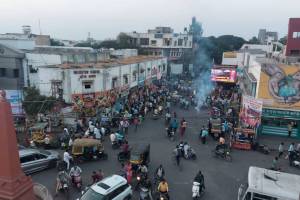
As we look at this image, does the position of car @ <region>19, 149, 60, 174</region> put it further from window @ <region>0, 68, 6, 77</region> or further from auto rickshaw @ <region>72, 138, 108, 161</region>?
window @ <region>0, 68, 6, 77</region>

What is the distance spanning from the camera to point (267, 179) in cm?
1216

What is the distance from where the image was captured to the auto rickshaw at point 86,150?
17688 mm

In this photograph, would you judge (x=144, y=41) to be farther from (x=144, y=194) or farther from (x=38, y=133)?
(x=144, y=194)

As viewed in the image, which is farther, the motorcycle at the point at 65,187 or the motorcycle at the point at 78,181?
the motorcycle at the point at 78,181

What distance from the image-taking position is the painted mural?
22.3 m

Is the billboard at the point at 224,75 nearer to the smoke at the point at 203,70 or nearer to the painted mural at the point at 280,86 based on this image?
the smoke at the point at 203,70

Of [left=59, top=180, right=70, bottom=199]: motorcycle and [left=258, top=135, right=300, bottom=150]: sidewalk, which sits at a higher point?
[left=59, top=180, right=70, bottom=199]: motorcycle

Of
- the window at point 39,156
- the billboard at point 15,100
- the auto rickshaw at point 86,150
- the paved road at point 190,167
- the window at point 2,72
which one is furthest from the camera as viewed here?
the window at point 2,72

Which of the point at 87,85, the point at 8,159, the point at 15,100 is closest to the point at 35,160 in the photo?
the point at 8,159

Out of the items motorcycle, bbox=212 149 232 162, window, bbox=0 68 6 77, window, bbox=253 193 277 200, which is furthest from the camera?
window, bbox=0 68 6 77

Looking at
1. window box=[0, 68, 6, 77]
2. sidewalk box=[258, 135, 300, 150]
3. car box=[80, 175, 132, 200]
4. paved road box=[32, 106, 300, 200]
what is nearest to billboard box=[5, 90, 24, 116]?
paved road box=[32, 106, 300, 200]

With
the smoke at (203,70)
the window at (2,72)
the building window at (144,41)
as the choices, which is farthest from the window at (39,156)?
the building window at (144,41)

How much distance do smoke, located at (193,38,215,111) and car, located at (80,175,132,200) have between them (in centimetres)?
2388

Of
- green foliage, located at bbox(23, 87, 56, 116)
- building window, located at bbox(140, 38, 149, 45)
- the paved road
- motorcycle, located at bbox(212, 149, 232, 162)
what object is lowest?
the paved road
